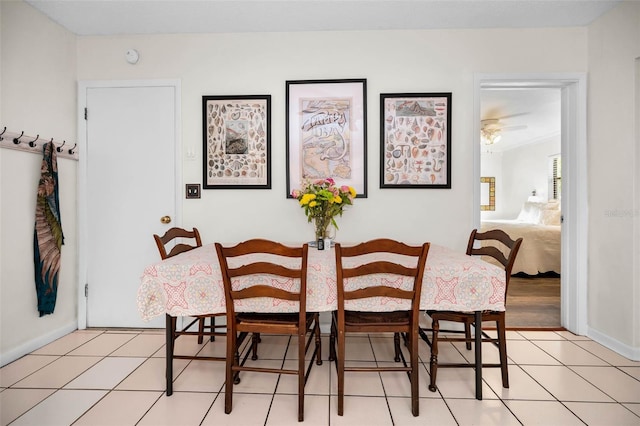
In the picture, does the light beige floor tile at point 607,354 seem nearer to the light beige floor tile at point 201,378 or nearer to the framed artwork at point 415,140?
the framed artwork at point 415,140

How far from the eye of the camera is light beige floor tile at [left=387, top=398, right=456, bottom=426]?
1583 millimetres

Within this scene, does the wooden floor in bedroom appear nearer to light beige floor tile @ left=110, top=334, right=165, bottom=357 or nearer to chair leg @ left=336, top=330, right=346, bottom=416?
chair leg @ left=336, top=330, right=346, bottom=416

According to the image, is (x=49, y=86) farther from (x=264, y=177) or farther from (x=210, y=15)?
(x=264, y=177)

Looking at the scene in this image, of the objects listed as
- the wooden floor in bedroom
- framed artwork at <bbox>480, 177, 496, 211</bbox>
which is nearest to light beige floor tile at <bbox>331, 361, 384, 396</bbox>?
the wooden floor in bedroom

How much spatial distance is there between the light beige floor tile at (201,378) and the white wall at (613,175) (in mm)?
2835

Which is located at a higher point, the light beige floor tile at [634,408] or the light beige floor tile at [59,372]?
the light beige floor tile at [59,372]

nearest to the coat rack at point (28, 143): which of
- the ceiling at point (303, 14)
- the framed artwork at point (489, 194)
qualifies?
the ceiling at point (303, 14)

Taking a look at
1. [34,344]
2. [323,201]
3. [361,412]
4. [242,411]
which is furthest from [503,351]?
[34,344]

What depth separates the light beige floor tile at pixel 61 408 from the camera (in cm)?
159

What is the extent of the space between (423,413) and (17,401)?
219cm

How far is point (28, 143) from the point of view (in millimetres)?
2283

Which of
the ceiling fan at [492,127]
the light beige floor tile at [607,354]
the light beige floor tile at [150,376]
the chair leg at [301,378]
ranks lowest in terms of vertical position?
the light beige floor tile at [150,376]

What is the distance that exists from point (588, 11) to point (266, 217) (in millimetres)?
2970

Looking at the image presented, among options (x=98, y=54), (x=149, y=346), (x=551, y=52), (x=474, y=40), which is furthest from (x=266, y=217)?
(x=551, y=52)
